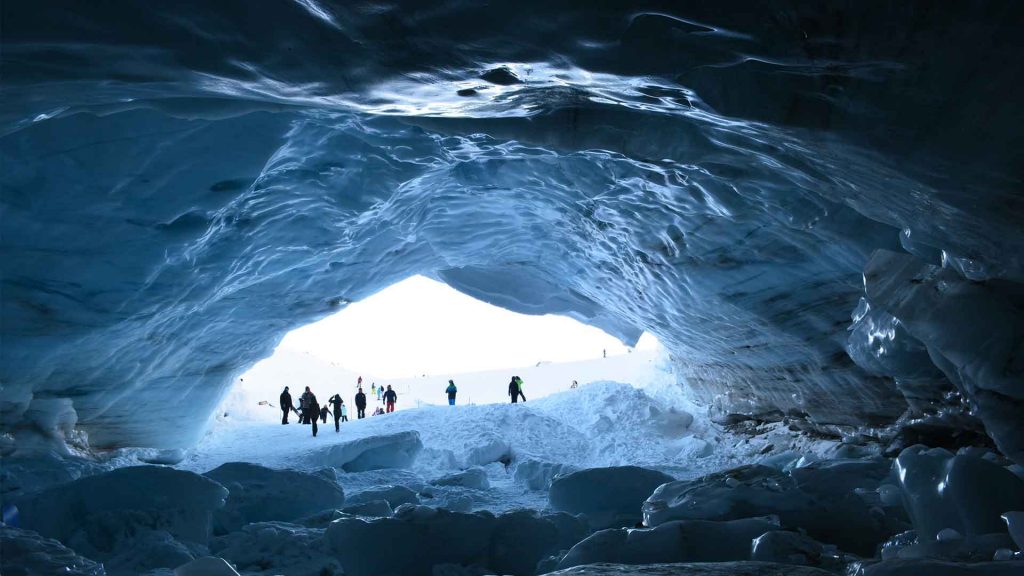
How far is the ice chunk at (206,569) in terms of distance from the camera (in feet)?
8.48

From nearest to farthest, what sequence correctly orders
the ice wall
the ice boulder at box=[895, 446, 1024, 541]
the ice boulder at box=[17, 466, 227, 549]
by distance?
the ice wall < the ice boulder at box=[895, 446, 1024, 541] < the ice boulder at box=[17, 466, 227, 549]

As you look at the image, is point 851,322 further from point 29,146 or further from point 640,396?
point 640,396

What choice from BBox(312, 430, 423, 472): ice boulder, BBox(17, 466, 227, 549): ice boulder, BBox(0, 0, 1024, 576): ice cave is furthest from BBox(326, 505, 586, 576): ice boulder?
BBox(312, 430, 423, 472): ice boulder

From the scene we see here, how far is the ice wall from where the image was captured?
2324 millimetres

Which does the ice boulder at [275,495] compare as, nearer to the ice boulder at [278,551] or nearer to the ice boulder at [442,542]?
the ice boulder at [278,551]

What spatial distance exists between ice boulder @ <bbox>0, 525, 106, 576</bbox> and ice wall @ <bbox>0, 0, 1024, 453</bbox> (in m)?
1.84

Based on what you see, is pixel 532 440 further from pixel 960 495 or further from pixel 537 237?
pixel 960 495

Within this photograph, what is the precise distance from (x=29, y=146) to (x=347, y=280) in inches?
179

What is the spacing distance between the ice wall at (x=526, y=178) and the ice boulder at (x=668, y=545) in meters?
1.51

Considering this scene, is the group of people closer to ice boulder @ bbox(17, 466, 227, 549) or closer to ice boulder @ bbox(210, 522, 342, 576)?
ice boulder @ bbox(17, 466, 227, 549)

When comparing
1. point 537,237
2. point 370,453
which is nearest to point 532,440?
point 370,453

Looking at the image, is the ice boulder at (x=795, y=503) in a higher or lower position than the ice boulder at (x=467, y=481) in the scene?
higher

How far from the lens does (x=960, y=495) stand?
2.96 m

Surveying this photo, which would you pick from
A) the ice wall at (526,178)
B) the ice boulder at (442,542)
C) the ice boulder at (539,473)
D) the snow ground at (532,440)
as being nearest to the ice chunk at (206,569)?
the ice boulder at (442,542)
